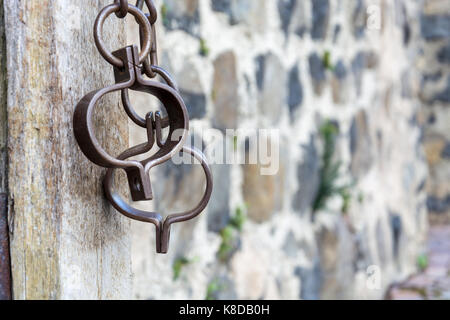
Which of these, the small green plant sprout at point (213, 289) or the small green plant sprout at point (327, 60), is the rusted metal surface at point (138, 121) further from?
the small green plant sprout at point (327, 60)

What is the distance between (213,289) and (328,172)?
0.67m

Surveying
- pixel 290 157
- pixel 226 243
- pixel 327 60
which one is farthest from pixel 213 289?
pixel 327 60

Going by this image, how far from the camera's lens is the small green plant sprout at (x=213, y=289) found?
111 centimetres

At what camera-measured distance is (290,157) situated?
4.72 feet

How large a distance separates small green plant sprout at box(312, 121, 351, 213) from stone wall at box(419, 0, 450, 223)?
5.53 ft

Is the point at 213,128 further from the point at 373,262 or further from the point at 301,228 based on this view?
the point at 373,262

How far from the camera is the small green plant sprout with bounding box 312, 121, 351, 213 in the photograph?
159cm

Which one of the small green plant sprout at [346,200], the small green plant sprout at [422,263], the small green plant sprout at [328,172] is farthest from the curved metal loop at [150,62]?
the small green plant sprout at [422,263]

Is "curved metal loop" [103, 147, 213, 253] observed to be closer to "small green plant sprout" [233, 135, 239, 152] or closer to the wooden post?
the wooden post

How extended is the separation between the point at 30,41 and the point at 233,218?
776mm

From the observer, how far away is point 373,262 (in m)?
1.98

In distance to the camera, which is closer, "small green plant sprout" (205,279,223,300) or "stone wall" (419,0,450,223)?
"small green plant sprout" (205,279,223,300)

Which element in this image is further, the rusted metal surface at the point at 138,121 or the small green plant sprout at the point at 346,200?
the small green plant sprout at the point at 346,200

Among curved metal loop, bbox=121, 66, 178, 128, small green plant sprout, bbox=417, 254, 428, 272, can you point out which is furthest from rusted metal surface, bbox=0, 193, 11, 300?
small green plant sprout, bbox=417, 254, 428, 272
